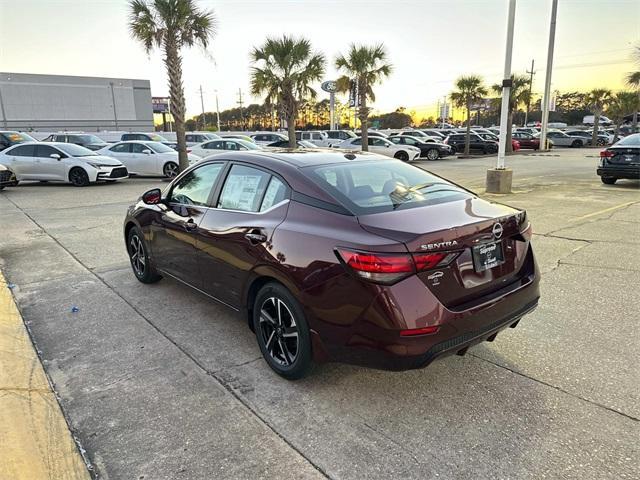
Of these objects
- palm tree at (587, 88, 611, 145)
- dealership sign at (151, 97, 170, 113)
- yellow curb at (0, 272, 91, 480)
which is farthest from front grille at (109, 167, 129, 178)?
dealership sign at (151, 97, 170, 113)

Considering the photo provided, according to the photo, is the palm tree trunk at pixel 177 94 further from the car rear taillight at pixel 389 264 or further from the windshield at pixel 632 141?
the car rear taillight at pixel 389 264

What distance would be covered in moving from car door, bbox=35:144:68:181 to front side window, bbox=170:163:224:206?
527 inches

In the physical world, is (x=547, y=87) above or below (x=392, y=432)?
above

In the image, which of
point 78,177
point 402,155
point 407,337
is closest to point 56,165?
point 78,177

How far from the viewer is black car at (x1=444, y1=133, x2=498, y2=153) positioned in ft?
108

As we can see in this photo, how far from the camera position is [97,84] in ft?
213

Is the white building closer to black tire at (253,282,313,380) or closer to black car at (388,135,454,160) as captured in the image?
black car at (388,135,454,160)

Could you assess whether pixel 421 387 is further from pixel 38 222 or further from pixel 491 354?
pixel 38 222

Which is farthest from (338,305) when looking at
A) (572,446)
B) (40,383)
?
(40,383)

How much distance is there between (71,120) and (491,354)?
71134 mm

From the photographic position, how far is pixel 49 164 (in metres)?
15.8

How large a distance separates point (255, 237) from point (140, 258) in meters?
2.60

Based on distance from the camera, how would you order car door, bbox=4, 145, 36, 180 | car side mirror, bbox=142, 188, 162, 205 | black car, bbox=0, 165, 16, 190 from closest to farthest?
car side mirror, bbox=142, 188, 162, 205
black car, bbox=0, 165, 16, 190
car door, bbox=4, 145, 36, 180

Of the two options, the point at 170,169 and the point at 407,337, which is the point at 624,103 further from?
the point at 407,337
